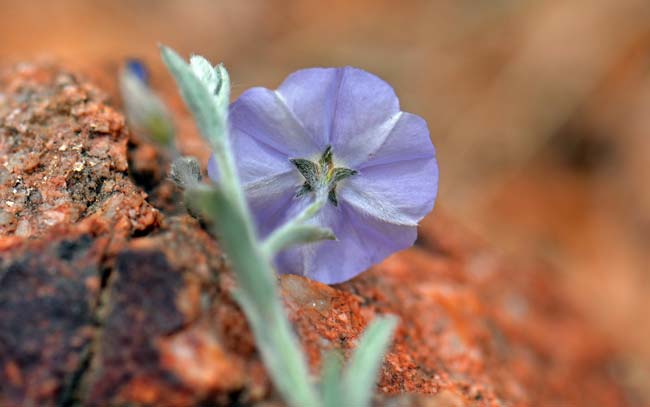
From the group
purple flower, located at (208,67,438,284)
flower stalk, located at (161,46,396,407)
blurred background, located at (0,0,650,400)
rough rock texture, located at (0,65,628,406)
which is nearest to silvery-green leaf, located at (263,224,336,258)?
flower stalk, located at (161,46,396,407)

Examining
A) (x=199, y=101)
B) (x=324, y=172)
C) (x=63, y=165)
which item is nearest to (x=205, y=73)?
(x=199, y=101)

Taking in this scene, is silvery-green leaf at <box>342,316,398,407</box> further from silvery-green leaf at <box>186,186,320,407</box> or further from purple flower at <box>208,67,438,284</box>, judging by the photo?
purple flower at <box>208,67,438,284</box>

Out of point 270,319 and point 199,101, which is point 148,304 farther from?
point 199,101

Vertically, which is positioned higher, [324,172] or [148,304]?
[324,172]

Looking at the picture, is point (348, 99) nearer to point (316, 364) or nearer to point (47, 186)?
point (316, 364)

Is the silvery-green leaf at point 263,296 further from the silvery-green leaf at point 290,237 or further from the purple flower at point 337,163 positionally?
Answer: the purple flower at point 337,163
